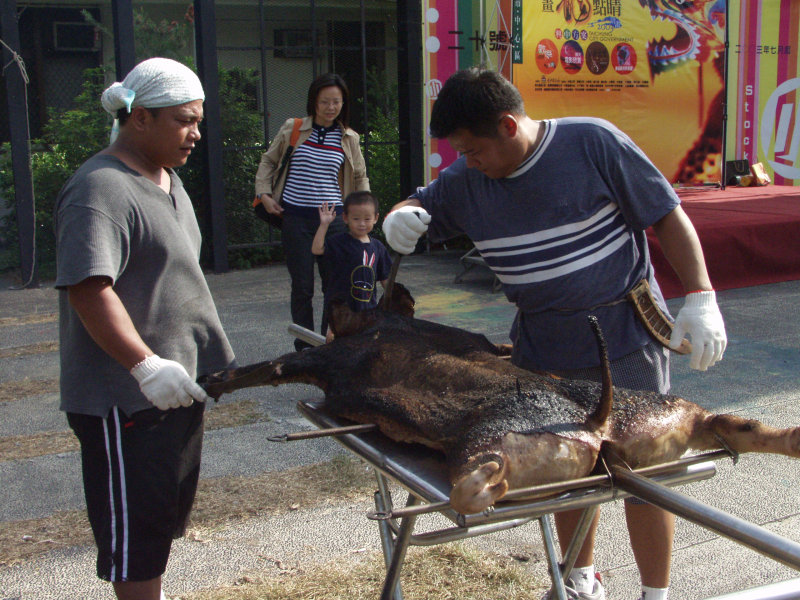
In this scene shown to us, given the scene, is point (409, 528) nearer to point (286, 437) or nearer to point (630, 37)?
point (286, 437)

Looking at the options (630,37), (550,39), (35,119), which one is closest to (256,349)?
(550,39)

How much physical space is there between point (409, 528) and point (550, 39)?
729 centimetres

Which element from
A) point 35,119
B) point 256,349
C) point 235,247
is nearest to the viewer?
point 256,349

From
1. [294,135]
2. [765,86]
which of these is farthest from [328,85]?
[765,86]

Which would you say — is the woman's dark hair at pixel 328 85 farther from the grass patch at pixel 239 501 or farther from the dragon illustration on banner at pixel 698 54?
the dragon illustration on banner at pixel 698 54

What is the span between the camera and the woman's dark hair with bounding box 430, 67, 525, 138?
206 cm

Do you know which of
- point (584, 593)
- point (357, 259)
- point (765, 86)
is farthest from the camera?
point (765, 86)

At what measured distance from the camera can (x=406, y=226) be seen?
2.42m

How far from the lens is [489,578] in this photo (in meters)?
2.69

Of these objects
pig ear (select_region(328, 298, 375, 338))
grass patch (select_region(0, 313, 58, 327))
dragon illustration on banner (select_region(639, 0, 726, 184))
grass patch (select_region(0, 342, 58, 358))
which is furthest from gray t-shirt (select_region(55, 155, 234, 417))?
dragon illustration on banner (select_region(639, 0, 726, 184))

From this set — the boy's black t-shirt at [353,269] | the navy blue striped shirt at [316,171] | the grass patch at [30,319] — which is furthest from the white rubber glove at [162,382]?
the grass patch at [30,319]

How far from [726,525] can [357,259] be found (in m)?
3.08

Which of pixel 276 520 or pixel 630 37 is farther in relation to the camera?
pixel 630 37

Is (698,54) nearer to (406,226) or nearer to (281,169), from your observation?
(281,169)
